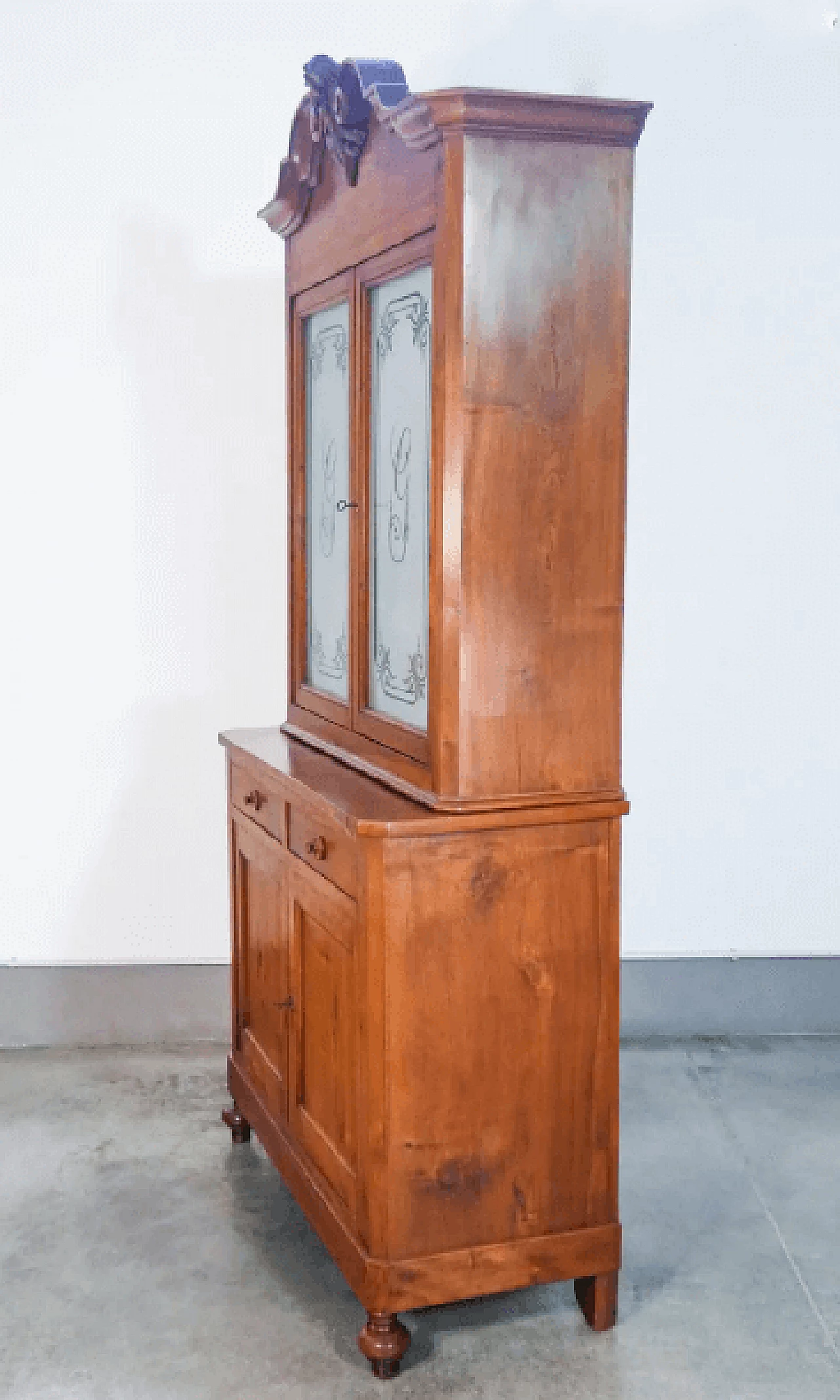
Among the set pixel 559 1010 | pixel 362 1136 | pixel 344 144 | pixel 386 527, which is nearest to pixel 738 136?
pixel 344 144

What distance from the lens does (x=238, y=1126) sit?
385cm

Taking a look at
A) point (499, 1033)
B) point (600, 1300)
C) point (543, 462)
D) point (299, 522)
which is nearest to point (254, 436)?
point (299, 522)

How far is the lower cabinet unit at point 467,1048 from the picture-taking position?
2.75 m

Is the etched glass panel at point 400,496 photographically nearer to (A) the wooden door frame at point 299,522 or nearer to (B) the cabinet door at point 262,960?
(A) the wooden door frame at point 299,522

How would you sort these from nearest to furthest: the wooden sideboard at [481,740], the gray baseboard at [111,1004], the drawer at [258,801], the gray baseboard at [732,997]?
1. the wooden sideboard at [481,740]
2. the drawer at [258,801]
3. the gray baseboard at [111,1004]
4. the gray baseboard at [732,997]

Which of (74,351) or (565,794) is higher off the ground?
(74,351)

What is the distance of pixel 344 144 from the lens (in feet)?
10.1

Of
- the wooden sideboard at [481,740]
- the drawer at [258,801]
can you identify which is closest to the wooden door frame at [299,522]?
the drawer at [258,801]

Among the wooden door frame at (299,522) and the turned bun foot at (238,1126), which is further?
the turned bun foot at (238,1126)

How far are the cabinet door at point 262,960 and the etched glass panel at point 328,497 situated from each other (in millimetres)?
423

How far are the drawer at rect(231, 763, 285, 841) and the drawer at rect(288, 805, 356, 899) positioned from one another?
7 cm

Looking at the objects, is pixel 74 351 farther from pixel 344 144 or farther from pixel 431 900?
pixel 431 900

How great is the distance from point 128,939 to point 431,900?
204cm

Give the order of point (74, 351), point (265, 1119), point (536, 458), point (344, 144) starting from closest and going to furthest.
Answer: point (536, 458)
point (344, 144)
point (265, 1119)
point (74, 351)
